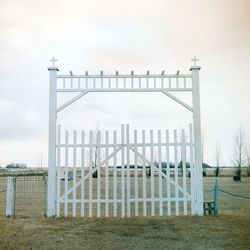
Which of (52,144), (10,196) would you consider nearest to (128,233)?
(52,144)

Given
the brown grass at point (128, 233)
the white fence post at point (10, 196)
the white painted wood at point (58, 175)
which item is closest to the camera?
the brown grass at point (128, 233)

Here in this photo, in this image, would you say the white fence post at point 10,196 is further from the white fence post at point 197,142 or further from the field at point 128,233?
the white fence post at point 197,142

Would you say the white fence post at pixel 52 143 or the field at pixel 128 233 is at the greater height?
the white fence post at pixel 52 143

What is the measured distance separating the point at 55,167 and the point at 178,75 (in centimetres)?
378

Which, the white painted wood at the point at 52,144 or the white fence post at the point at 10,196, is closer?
the white painted wood at the point at 52,144

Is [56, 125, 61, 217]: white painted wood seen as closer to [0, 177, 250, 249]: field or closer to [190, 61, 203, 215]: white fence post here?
[0, 177, 250, 249]: field

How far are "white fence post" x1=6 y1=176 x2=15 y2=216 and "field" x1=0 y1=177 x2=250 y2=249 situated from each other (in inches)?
30.3

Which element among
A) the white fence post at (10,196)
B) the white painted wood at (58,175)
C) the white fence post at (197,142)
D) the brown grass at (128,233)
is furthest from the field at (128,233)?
the white fence post at (10,196)

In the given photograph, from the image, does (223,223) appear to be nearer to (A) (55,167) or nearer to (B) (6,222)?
(A) (55,167)

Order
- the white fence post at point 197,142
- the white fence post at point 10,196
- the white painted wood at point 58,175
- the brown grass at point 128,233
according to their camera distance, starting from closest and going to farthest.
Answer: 1. the brown grass at point 128,233
2. the white painted wood at point 58,175
3. the white fence post at point 197,142
4. the white fence post at point 10,196

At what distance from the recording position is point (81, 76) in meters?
9.43

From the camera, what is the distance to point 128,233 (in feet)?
23.6

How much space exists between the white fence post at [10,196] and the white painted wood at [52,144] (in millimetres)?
1432

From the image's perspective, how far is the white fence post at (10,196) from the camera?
9836 mm
